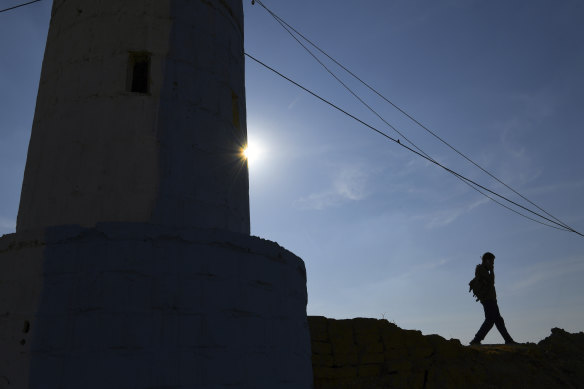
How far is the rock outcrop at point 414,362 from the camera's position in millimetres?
8781

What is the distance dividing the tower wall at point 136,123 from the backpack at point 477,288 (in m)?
7.34

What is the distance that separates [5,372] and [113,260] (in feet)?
3.94

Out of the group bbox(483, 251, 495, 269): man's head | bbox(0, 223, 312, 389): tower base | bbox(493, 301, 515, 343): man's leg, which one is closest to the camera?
bbox(0, 223, 312, 389): tower base

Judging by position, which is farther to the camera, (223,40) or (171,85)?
(223,40)

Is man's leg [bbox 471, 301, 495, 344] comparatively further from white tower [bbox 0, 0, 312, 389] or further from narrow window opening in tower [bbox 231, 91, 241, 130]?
narrow window opening in tower [bbox 231, 91, 241, 130]

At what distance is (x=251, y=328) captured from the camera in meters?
4.08

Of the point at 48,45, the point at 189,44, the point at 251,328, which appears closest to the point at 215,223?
the point at 251,328

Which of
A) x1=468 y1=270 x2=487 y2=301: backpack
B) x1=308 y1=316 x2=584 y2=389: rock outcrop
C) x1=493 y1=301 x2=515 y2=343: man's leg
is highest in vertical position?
x1=468 y1=270 x2=487 y2=301: backpack

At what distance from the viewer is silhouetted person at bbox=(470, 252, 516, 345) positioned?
10.2 metres

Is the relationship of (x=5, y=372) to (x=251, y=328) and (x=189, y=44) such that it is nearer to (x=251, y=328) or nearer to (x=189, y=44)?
(x=251, y=328)

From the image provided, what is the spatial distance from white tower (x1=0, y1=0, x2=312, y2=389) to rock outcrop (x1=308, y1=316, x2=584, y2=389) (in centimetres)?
434

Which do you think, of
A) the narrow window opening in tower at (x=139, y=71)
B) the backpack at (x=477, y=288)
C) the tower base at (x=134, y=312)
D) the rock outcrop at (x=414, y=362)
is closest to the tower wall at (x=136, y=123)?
the narrow window opening in tower at (x=139, y=71)

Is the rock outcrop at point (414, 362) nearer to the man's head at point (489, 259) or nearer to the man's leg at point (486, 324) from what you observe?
the man's leg at point (486, 324)

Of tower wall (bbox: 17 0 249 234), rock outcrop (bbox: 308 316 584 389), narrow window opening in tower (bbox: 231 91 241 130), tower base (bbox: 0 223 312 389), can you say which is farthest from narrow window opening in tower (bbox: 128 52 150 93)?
rock outcrop (bbox: 308 316 584 389)
